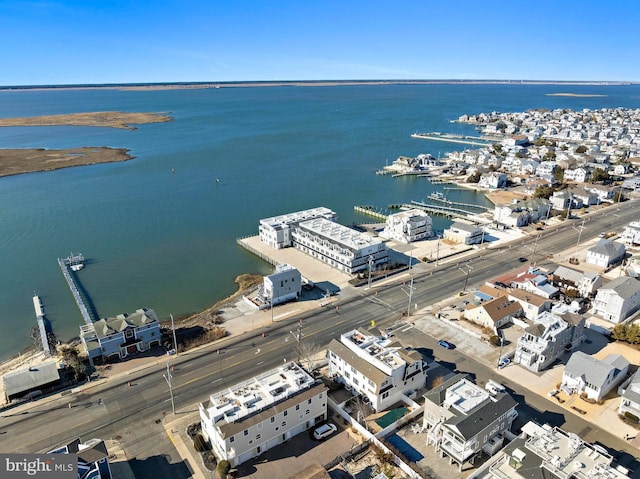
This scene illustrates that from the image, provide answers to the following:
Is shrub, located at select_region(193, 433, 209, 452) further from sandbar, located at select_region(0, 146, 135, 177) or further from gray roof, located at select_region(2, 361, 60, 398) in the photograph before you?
sandbar, located at select_region(0, 146, 135, 177)

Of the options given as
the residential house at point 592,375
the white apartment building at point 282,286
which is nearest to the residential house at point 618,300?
the residential house at point 592,375

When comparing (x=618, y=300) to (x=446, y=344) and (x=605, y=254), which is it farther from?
(x=446, y=344)

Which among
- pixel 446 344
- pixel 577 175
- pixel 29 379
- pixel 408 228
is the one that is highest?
pixel 577 175

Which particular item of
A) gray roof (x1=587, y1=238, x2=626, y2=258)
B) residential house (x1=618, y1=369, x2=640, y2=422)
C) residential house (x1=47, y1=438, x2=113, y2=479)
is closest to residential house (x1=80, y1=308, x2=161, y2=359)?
residential house (x1=47, y1=438, x2=113, y2=479)

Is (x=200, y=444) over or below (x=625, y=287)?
below

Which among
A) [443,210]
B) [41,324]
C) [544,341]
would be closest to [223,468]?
[544,341]

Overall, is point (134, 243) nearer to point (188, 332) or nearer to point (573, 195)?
point (188, 332)

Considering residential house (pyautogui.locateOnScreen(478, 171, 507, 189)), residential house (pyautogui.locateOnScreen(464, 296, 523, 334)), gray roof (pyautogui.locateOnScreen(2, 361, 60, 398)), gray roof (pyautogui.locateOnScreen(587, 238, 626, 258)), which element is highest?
residential house (pyautogui.locateOnScreen(478, 171, 507, 189))
